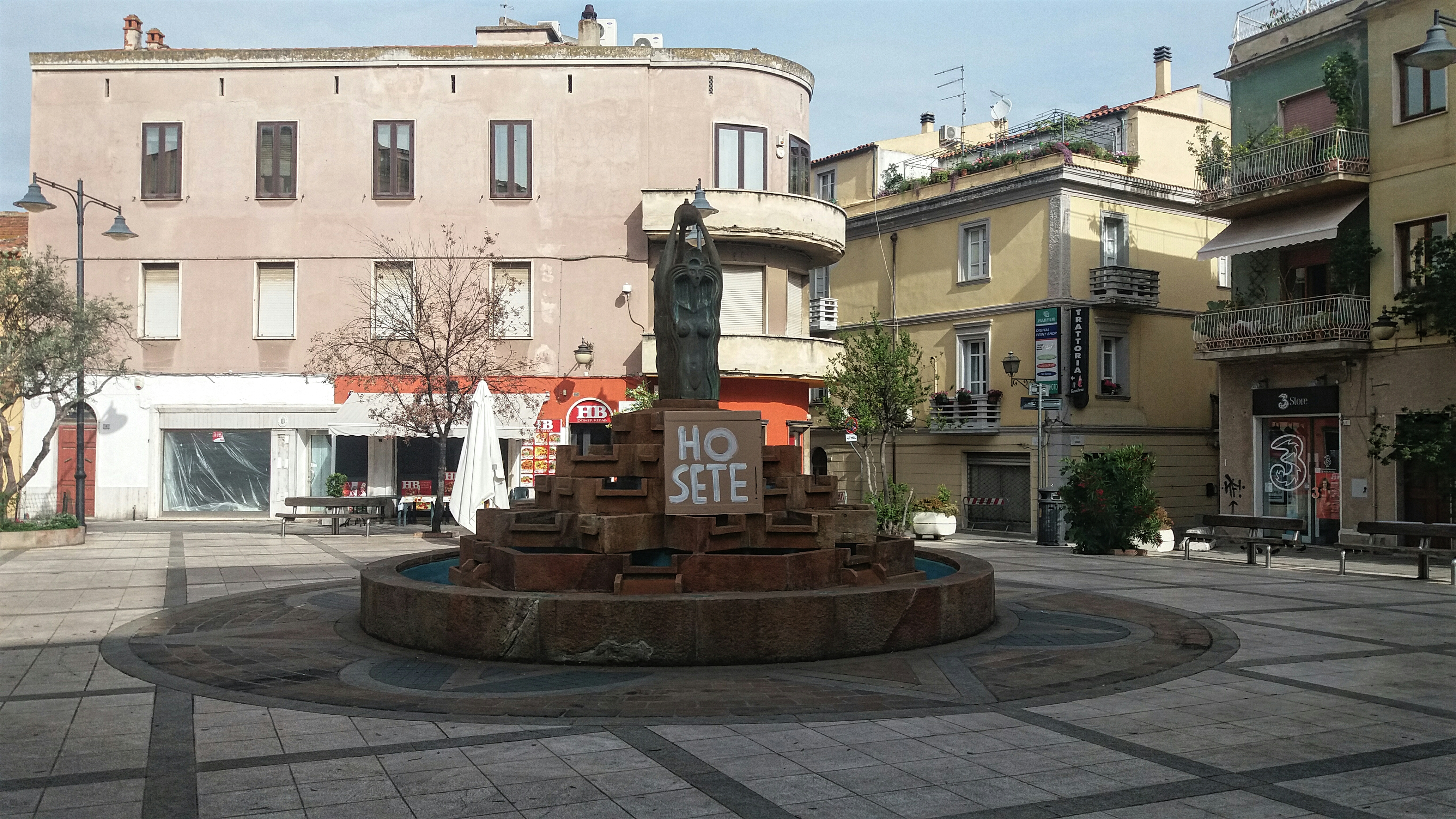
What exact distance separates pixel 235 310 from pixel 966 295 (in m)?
20.1

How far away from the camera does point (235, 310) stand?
3014 centimetres

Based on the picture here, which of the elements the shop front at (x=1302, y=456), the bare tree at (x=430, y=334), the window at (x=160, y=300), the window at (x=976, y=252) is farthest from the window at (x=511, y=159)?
the shop front at (x=1302, y=456)

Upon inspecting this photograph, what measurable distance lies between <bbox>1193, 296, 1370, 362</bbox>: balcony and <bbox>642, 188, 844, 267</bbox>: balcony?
381 inches

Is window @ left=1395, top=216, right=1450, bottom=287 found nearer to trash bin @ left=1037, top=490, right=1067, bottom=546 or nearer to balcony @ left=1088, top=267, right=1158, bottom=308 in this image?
balcony @ left=1088, top=267, right=1158, bottom=308

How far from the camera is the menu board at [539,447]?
29.6m

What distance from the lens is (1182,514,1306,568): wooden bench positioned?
1858 cm

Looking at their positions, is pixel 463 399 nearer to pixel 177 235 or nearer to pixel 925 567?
pixel 177 235

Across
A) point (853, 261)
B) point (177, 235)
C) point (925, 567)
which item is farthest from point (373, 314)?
point (925, 567)

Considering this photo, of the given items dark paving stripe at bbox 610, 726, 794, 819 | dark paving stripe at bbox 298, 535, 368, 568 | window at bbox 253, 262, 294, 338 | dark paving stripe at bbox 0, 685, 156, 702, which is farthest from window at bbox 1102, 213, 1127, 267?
dark paving stripe at bbox 0, 685, 156, 702

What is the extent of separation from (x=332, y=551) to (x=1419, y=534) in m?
17.6

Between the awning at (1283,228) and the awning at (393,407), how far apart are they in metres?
16.9

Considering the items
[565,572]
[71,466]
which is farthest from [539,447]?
[565,572]

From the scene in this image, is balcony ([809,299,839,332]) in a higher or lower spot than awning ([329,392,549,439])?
higher

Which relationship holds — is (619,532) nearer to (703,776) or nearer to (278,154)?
(703,776)
